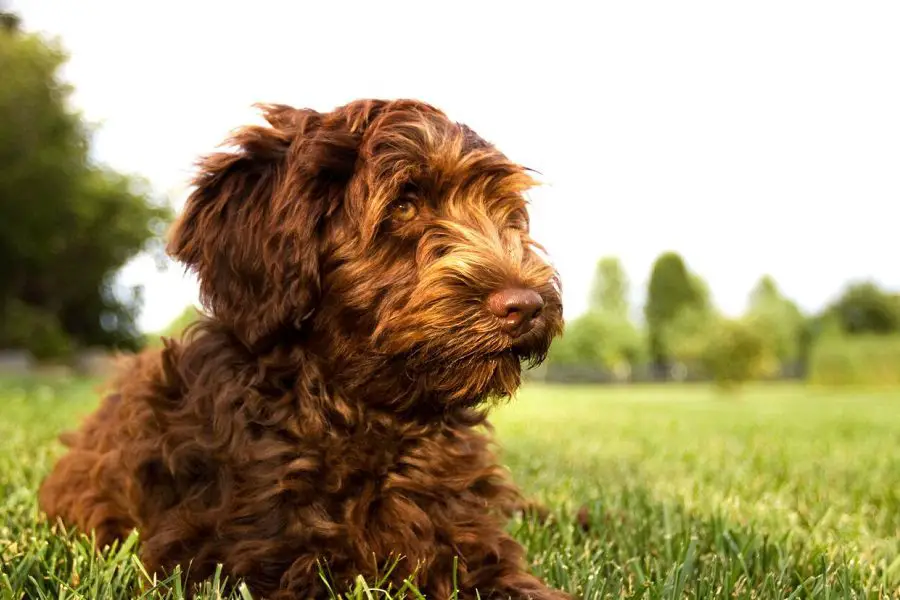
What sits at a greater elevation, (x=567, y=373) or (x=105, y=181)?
(x=105, y=181)

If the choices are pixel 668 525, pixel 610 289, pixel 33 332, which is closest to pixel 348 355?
pixel 668 525

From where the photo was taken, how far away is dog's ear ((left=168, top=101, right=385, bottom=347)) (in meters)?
2.62

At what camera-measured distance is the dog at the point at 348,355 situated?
248cm

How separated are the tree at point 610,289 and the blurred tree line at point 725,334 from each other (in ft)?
0.38

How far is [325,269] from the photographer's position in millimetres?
2664

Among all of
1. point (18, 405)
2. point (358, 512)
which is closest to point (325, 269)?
point (358, 512)

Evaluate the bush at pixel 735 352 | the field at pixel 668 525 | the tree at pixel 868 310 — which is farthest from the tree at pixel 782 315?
the field at pixel 668 525

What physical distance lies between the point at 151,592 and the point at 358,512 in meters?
0.67

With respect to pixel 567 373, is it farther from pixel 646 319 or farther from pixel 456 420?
pixel 456 420

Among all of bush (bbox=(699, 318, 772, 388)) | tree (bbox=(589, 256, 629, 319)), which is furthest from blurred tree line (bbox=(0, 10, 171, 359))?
tree (bbox=(589, 256, 629, 319))

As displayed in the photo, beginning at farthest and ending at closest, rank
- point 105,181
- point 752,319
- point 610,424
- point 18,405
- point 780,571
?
1. point 752,319
2. point 105,181
3. point 610,424
4. point 18,405
5. point 780,571

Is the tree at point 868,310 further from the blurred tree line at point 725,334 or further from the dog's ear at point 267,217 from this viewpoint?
the dog's ear at point 267,217

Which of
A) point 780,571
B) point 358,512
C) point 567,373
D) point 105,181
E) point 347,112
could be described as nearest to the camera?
point 358,512

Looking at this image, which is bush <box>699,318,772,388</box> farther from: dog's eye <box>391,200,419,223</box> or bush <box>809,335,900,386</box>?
dog's eye <box>391,200,419,223</box>
